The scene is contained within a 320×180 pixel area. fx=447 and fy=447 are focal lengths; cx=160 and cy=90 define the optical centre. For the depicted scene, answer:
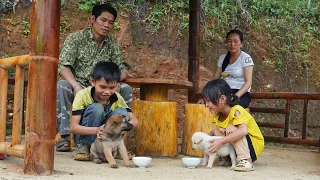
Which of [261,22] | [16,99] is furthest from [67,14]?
[16,99]

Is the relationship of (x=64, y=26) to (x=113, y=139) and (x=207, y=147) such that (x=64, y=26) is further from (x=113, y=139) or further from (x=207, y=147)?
(x=207, y=147)

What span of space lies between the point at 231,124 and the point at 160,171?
79 centimetres

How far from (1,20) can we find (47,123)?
303 inches

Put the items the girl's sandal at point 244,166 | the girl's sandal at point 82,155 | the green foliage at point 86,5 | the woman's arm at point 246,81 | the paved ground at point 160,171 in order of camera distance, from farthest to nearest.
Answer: the green foliage at point 86,5
the woman's arm at point 246,81
the girl's sandal at point 82,155
the girl's sandal at point 244,166
the paved ground at point 160,171

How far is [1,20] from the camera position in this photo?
10250mm

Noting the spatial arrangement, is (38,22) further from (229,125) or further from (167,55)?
(167,55)

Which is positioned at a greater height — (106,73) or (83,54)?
(83,54)

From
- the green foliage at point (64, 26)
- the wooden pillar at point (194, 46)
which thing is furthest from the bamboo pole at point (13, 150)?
the green foliage at point (64, 26)

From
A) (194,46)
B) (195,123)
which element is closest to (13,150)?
(195,123)

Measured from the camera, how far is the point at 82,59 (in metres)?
5.18

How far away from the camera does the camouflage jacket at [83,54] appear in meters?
Answer: 5.09

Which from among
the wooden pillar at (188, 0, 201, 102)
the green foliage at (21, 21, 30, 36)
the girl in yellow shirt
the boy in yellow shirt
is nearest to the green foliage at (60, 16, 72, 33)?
the green foliage at (21, 21, 30, 36)

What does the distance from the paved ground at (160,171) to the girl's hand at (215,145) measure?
0.17 m

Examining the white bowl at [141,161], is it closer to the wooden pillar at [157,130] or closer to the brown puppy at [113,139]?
the brown puppy at [113,139]
